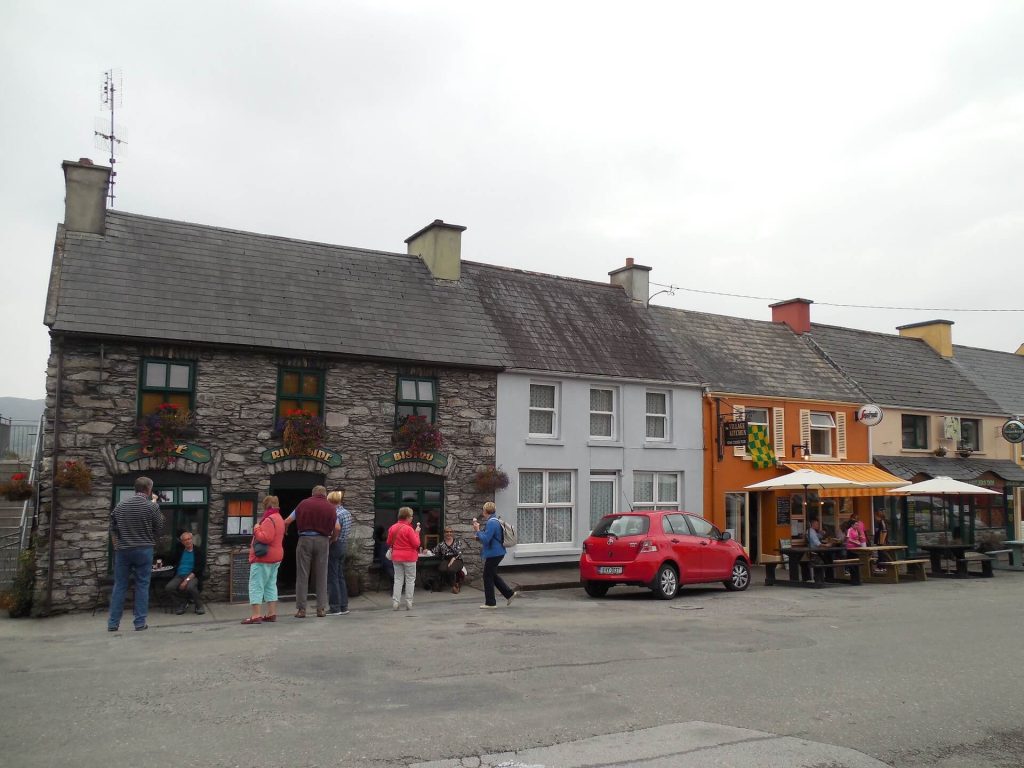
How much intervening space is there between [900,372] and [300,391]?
69.3 ft

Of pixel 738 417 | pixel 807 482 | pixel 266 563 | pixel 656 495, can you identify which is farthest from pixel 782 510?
pixel 266 563

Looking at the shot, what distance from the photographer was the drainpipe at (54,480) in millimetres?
14305

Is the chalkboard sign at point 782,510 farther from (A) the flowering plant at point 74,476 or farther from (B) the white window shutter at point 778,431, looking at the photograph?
(A) the flowering plant at point 74,476

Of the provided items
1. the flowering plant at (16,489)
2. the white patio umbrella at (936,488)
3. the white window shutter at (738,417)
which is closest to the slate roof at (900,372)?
the white patio umbrella at (936,488)

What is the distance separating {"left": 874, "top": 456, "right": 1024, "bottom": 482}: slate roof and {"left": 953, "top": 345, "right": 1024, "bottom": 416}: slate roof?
217 cm

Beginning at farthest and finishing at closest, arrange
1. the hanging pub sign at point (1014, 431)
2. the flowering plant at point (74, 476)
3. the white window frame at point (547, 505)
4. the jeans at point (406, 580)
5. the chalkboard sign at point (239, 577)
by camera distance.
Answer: the hanging pub sign at point (1014, 431) < the white window frame at point (547, 505) < the chalkboard sign at point (239, 577) < the jeans at point (406, 580) < the flowering plant at point (74, 476)

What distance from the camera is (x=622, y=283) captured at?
25.5m

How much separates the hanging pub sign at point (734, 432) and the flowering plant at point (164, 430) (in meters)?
13.3

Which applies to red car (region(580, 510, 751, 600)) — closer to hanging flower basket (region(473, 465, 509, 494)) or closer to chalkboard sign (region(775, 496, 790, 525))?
hanging flower basket (region(473, 465, 509, 494))

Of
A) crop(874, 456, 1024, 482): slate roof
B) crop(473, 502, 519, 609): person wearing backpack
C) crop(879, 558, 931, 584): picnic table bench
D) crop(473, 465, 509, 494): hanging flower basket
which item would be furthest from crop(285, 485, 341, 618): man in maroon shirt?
crop(874, 456, 1024, 482): slate roof

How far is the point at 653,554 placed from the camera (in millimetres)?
16047

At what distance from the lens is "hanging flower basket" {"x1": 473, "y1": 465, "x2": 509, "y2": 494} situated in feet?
60.9

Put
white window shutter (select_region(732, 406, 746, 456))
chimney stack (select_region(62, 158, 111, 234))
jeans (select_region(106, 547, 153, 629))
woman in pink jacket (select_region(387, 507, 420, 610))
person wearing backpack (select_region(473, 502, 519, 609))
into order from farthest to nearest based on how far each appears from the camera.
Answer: white window shutter (select_region(732, 406, 746, 456)) < chimney stack (select_region(62, 158, 111, 234)) < person wearing backpack (select_region(473, 502, 519, 609)) < woman in pink jacket (select_region(387, 507, 420, 610)) < jeans (select_region(106, 547, 153, 629))

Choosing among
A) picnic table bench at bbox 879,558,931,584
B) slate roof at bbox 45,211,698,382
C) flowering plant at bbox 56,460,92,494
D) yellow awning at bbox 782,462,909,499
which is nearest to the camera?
flowering plant at bbox 56,460,92,494
